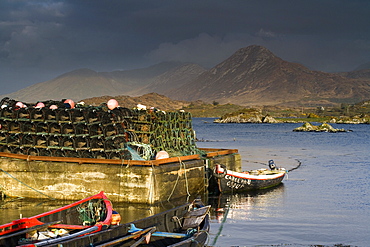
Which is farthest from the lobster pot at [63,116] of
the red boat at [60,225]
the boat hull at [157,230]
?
the boat hull at [157,230]

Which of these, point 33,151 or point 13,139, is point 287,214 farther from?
point 13,139

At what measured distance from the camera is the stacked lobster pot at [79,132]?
2230 centimetres

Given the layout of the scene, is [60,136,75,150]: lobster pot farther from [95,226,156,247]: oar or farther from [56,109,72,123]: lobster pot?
[95,226,156,247]: oar

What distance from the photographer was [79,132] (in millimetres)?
22719

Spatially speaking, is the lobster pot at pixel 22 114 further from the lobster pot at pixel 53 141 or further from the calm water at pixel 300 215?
the calm water at pixel 300 215

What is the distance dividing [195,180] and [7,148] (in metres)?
9.81

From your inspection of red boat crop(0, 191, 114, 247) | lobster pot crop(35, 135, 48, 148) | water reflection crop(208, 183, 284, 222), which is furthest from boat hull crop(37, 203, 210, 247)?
lobster pot crop(35, 135, 48, 148)

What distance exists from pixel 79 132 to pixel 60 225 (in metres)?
8.62

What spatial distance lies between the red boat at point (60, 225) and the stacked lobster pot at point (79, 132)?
18.7ft

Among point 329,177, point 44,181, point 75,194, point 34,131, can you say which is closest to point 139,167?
point 75,194

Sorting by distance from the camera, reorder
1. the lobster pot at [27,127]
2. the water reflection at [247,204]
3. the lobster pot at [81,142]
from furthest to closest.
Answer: the lobster pot at [27,127] < the lobster pot at [81,142] < the water reflection at [247,204]

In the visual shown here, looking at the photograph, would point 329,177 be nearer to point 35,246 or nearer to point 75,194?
point 75,194

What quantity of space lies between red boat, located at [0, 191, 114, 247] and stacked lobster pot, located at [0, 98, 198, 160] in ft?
18.7

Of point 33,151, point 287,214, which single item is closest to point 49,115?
point 33,151
